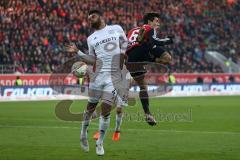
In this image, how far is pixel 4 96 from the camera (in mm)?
34531

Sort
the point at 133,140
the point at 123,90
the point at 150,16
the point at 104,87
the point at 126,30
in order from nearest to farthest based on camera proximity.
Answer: the point at 104,87 → the point at 123,90 → the point at 133,140 → the point at 150,16 → the point at 126,30

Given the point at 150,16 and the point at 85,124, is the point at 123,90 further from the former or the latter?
the point at 150,16

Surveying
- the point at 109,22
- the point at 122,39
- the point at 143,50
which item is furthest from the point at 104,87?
the point at 109,22

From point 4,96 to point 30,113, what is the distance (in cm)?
1082

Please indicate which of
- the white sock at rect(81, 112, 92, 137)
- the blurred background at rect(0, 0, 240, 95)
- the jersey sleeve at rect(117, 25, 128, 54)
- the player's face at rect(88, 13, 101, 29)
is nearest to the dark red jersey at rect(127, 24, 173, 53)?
the jersey sleeve at rect(117, 25, 128, 54)

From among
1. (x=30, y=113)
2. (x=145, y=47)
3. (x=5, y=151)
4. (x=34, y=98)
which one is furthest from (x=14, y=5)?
(x=5, y=151)

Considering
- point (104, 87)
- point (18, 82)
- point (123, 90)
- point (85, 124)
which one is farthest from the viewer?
point (18, 82)

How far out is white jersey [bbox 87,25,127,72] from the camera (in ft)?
38.2

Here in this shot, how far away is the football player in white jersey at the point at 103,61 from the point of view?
1163cm

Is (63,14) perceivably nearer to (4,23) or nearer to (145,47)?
(4,23)

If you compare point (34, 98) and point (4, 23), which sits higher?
point (4, 23)

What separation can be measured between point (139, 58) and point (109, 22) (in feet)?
89.5

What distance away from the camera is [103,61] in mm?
11680

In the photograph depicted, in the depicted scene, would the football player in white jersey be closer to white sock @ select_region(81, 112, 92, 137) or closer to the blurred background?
white sock @ select_region(81, 112, 92, 137)
